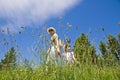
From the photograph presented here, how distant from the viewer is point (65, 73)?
3.35 meters

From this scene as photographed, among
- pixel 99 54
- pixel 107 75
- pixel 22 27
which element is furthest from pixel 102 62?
pixel 22 27

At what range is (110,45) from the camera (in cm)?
469

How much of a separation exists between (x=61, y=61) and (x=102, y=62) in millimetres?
1165

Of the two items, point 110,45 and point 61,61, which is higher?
point 110,45

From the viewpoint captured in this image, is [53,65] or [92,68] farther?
[92,68]

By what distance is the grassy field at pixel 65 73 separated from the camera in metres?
3.32

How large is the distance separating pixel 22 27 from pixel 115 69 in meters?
1.75

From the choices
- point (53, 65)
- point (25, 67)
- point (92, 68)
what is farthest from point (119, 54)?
point (25, 67)

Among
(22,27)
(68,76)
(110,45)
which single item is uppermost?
(22,27)

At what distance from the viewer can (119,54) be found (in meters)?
4.56

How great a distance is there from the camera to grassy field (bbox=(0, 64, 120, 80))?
3318 mm

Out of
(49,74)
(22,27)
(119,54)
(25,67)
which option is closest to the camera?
(49,74)

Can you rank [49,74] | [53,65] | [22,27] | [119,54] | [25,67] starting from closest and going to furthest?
1. [49,74]
2. [53,65]
3. [25,67]
4. [119,54]
5. [22,27]

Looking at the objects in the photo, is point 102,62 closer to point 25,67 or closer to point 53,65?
point 53,65
